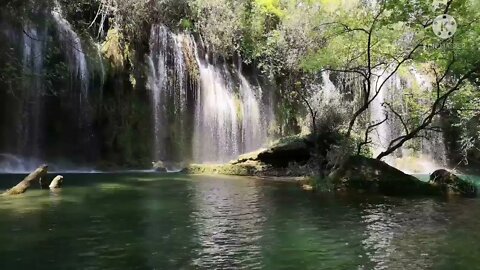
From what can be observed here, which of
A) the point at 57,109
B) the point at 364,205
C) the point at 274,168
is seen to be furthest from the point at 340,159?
the point at 57,109

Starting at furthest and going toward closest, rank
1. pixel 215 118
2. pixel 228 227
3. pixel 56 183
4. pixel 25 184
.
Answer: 1. pixel 215 118
2. pixel 56 183
3. pixel 25 184
4. pixel 228 227

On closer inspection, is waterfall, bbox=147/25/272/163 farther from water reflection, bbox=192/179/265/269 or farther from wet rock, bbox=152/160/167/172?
water reflection, bbox=192/179/265/269

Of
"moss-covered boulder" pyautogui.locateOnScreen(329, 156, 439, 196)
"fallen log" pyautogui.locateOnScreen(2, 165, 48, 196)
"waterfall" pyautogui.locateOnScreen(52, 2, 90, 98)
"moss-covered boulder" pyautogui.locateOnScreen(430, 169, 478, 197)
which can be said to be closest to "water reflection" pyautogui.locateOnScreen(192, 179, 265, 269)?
"moss-covered boulder" pyautogui.locateOnScreen(329, 156, 439, 196)

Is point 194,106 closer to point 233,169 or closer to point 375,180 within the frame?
point 233,169

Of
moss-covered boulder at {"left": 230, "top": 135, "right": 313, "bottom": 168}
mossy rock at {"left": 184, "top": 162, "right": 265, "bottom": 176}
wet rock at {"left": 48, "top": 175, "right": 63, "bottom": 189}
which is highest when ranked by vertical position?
moss-covered boulder at {"left": 230, "top": 135, "right": 313, "bottom": 168}

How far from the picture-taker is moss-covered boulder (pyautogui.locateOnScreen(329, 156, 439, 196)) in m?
15.5

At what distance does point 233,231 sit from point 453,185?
9.47 m

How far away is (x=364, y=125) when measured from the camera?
31516 mm

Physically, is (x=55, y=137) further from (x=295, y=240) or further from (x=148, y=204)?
(x=295, y=240)

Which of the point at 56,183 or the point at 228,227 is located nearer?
the point at 228,227

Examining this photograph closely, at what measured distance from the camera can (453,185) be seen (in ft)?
52.3

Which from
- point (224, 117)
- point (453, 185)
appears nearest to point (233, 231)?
point (453, 185)

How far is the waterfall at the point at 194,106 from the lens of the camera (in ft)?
93.5

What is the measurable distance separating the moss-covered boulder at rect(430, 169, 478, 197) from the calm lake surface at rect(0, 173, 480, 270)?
1842 mm
